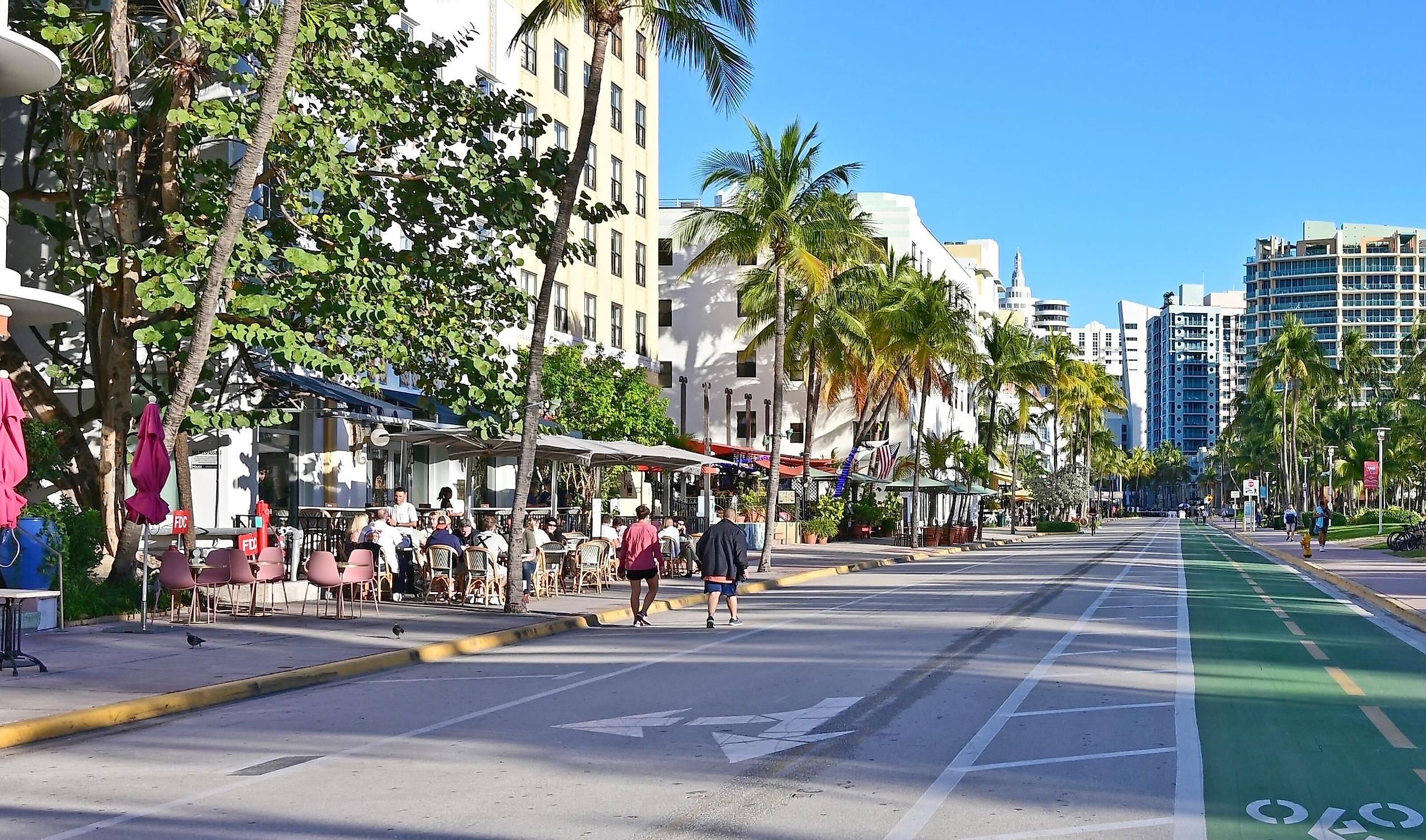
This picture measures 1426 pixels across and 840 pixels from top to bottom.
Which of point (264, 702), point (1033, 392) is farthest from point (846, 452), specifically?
point (264, 702)

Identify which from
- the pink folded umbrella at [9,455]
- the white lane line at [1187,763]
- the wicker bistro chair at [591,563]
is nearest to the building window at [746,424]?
the wicker bistro chair at [591,563]

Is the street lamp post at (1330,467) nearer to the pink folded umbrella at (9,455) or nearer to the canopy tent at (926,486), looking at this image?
the canopy tent at (926,486)

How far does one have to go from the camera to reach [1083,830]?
23.5ft

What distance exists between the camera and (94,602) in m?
18.6

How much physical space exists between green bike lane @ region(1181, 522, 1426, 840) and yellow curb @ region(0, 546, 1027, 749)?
28.0 feet

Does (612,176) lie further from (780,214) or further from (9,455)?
(9,455)

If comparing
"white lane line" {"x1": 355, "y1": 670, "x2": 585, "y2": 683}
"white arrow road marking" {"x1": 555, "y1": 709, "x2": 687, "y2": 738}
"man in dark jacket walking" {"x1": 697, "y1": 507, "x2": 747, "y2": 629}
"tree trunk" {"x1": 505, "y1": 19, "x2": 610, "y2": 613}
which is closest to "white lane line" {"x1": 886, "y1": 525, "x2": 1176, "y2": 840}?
"white arrow road marking" {"x1": 555, "y1": 709, "x2": 687, "y2": 738}

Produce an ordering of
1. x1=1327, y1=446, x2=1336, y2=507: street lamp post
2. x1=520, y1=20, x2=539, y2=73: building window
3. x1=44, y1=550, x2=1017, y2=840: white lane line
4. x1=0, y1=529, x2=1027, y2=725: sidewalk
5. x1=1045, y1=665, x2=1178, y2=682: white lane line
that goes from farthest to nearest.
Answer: x1=1327, y1=446, x2=1336, y2=507: street lamp post, x1=520, y1=20, x2=539, y2=73: building window, x1=1045, y1=665, x2=1178, y2=682: white lane line, x1=0, y1=529, x2=1027, y2=725: sidewalk, x1=44, y1=550, x2=1017, y2=840: white lane line

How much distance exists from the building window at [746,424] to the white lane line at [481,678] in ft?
196

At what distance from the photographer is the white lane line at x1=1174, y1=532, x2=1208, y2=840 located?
23.9 feet

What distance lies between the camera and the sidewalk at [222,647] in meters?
12.3

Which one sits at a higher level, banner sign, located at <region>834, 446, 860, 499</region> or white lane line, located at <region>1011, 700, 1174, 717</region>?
banner sign, located at <region>834, 446, 860, 499</region>

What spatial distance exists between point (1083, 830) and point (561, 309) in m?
45.0

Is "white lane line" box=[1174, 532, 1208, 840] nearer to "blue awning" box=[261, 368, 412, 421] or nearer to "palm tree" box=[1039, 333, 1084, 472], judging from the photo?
"blue awning" box=[261, 368, 412, 421]
